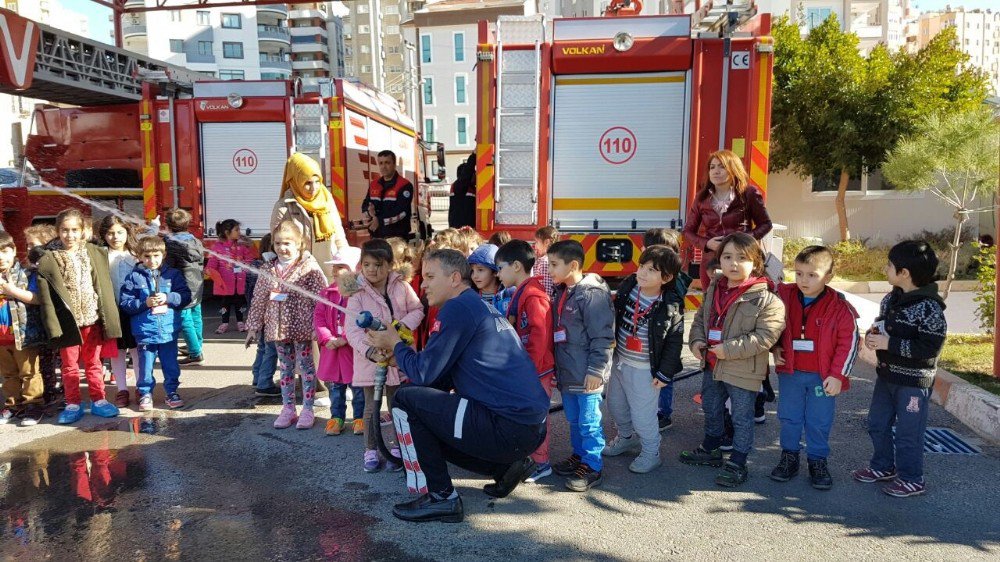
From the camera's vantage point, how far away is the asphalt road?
3.40m

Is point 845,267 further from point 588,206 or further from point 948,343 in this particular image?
point 588,206

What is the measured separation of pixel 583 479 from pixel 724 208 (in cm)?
244

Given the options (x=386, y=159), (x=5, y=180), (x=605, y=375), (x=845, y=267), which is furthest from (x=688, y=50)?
(x=5, y=180)

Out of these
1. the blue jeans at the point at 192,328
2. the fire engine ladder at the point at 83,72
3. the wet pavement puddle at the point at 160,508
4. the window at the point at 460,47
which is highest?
the window at the point at 460,47

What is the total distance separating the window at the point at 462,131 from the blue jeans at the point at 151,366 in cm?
4493

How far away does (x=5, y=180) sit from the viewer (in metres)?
11.5

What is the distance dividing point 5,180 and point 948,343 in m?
12.9

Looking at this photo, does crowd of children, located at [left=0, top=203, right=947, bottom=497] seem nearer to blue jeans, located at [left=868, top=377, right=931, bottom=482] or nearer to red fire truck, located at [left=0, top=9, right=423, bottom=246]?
blue jeans, located at [left=868, top=377, right=931, bottom=482]

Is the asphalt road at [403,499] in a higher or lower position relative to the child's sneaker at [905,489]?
lower

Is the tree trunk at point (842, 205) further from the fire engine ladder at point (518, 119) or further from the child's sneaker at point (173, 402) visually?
the child's sneaker at point (173, 402)

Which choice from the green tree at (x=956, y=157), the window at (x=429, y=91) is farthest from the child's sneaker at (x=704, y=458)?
the window at (x=429, y=91)

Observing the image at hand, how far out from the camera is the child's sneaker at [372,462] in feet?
14.3

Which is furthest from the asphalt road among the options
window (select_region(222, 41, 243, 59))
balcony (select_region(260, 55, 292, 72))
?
balcony (select_region(260, 55, 292, 72))

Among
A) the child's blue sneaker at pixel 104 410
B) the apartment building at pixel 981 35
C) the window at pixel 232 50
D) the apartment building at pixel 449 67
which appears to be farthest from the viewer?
the apartment building at pixel 981 35
